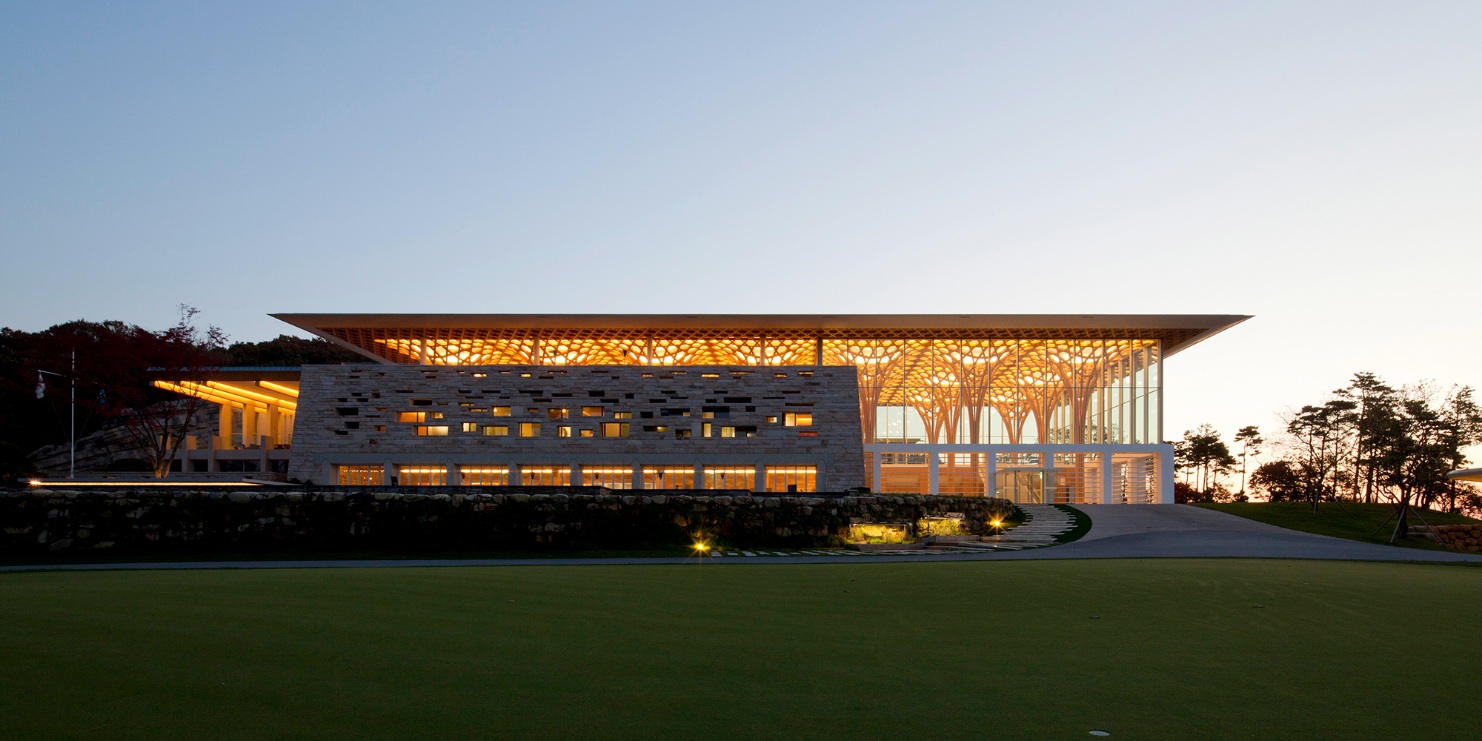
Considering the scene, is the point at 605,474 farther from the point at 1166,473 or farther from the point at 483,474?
the point at 1166,473

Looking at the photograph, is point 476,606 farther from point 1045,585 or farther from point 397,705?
point 1045,585

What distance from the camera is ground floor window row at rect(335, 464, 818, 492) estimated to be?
44.8 metres

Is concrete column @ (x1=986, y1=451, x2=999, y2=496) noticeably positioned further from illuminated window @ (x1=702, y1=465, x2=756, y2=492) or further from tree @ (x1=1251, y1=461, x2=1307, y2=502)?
tree @ (x1=1251, y1=461, x2=1307, y2=502)

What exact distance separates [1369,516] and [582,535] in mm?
31634

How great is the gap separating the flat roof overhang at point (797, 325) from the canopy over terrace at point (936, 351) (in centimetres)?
7

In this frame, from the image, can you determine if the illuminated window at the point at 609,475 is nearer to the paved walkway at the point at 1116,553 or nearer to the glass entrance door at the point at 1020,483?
the glass entrance door at the point at 1020,483

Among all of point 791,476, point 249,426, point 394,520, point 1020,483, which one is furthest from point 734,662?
point 249,426

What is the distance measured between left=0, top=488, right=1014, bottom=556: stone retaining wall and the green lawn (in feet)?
59.2

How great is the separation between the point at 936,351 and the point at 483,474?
2475 cm

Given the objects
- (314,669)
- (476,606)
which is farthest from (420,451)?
(314,669)

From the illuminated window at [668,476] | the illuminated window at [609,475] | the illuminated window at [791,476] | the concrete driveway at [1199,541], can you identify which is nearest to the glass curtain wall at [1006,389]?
the illuminated window at [791,476]

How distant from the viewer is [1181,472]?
77.8 meters

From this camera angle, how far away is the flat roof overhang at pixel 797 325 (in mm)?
49062

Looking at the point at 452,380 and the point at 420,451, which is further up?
the point at 452,380
